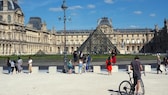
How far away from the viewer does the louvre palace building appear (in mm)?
57188

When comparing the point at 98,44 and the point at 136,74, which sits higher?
the point at 98,44

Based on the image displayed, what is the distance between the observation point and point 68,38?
12300 cm

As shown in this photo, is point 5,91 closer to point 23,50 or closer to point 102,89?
point 102,89

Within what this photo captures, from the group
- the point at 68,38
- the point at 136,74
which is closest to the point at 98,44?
the point at 136,74

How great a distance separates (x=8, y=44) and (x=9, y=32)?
3751 millimetres

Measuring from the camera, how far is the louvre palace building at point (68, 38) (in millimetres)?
57188

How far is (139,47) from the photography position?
115562 millimetres

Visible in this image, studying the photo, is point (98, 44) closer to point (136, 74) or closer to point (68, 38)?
point (136, 74)

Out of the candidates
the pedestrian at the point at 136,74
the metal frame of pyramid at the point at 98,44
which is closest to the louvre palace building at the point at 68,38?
the metal frame of pyramid at the point at 98,44

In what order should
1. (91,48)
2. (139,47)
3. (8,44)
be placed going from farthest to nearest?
(139,47), (8,44), (91,48)

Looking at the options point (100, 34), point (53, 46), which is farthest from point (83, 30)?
point (100, 34)

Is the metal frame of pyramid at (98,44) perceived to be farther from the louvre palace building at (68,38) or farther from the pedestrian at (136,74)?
the pedestrian at (136,74)

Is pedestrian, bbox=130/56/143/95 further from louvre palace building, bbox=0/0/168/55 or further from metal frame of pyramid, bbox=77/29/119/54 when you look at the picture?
metal frame of pyramid, bbox=77/29/119/54

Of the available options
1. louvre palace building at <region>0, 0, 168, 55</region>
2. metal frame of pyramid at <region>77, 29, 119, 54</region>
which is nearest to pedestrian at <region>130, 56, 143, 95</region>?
louvre palace building at <region>0, 0, 168, 55</region>
